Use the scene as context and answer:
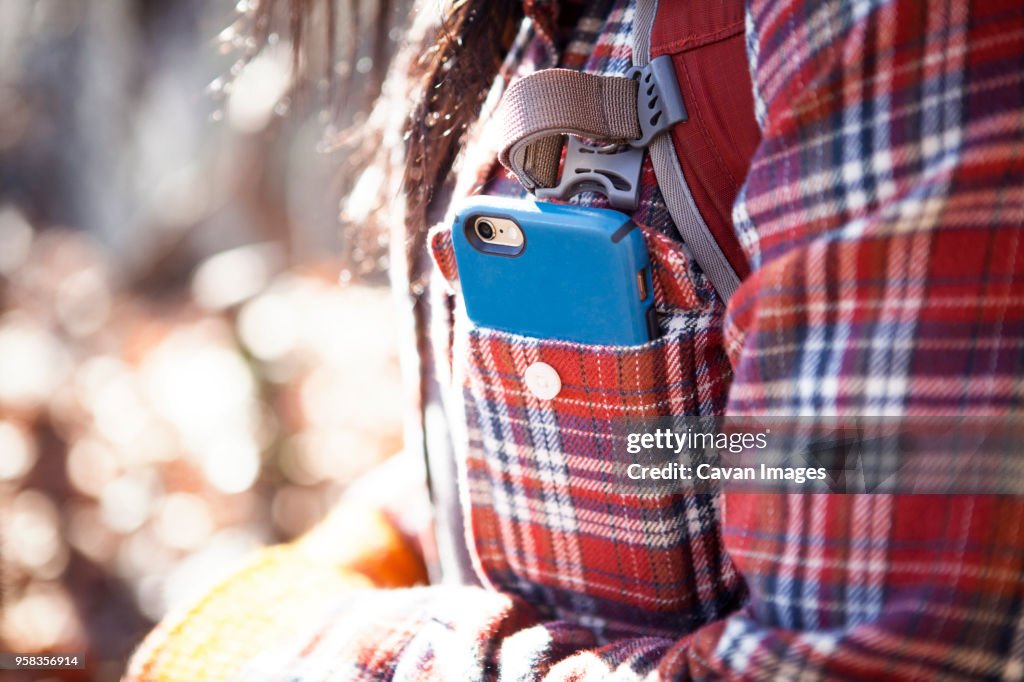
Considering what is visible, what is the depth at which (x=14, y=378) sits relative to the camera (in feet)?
7.38

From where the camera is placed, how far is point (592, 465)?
2.19 ft

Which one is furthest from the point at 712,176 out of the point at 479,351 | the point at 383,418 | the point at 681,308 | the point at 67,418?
the point at 67,418

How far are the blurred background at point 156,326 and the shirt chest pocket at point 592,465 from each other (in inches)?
53.1

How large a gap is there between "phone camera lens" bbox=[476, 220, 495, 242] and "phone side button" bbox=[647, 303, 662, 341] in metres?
0.14

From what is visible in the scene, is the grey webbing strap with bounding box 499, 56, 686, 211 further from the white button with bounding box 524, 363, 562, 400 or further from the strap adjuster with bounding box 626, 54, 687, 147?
the white button with bounding box 524, 363, 562, 400

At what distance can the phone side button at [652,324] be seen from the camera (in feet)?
2.02

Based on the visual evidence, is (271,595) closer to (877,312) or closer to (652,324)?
(652,324)

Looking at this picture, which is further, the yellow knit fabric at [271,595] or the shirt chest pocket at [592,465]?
the yellow knit fabric at [271,595]

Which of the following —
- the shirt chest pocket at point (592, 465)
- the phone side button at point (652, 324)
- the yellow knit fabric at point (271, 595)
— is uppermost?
the phone side button at point (652, 324)

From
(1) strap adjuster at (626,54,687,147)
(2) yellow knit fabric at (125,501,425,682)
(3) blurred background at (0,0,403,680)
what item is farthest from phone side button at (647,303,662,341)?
(3) blurred background at (0,0,403,680)

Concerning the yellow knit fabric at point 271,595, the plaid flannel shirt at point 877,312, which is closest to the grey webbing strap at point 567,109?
the plaid flannel shirt at point 877,312

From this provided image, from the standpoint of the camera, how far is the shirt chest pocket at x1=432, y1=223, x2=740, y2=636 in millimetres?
623

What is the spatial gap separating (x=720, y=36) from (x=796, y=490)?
1.08 ft

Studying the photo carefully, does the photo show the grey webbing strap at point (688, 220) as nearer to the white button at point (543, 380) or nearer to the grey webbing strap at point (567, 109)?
the grey webbing strap at point (567, 109)
